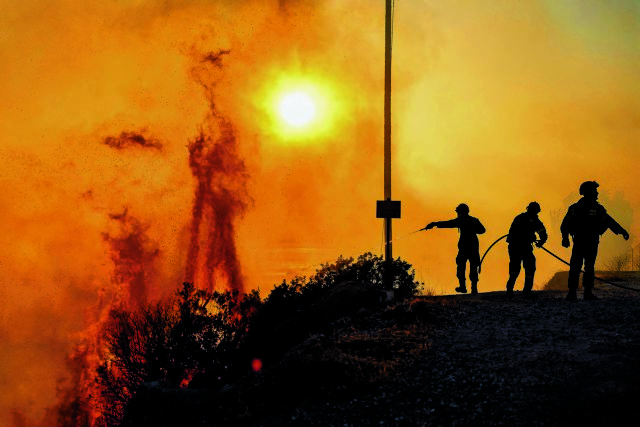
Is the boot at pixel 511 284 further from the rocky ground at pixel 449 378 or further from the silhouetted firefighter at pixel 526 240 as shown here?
the rocky ground at pixel 449 378

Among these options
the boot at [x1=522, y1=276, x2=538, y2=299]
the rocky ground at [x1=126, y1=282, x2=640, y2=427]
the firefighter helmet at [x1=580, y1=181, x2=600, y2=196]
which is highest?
the firefighter helmet at [x1=580, y1=181, x2=600, y2=196]

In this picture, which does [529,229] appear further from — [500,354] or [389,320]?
[500,354]

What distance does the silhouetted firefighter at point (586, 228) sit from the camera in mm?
13172

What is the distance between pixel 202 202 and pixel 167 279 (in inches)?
1255

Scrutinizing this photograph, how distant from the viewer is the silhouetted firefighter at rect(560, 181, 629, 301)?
13172 millimetres

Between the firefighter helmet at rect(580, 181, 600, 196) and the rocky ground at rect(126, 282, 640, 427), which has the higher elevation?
the firefighter helmet at rect(580, 181, 600, 196)

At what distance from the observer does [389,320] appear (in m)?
12.5

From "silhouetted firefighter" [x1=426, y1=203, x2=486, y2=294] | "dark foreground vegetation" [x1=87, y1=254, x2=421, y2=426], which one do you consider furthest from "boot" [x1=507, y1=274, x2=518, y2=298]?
"dark foreground vegetation" [x1=87, y1=254, x2=421, y2=426]

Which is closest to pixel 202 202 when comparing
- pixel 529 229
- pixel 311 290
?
pixel 311 290

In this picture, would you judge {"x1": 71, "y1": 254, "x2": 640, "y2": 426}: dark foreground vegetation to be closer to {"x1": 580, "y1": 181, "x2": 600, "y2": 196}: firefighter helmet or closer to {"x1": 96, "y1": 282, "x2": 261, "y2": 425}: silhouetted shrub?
{"x1": 580, "y1": 181, "x2": 600, "y2": 196}: firefighter helmet

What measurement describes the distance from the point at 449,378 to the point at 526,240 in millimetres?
6954

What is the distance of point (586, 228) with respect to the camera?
13250mm

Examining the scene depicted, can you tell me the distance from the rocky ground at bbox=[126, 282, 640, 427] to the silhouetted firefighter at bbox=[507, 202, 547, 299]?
2388 mm

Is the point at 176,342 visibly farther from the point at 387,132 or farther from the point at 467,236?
the point at 467,236
